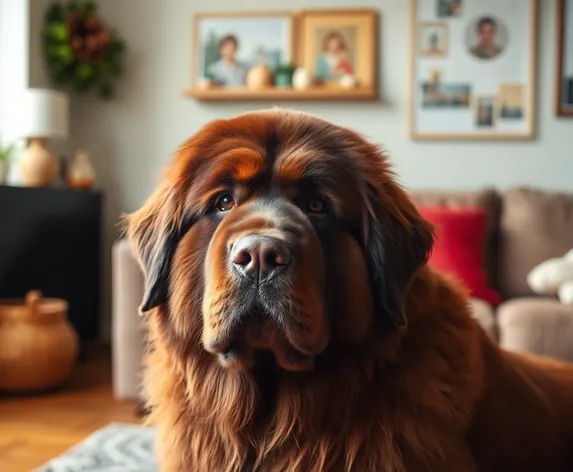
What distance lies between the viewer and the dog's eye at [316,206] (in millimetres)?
1227

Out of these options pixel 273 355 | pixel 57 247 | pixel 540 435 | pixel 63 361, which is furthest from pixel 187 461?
pixel 57 247

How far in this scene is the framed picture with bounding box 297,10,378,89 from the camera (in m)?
4.06

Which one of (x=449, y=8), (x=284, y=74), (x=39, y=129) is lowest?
(x=39, y=129)

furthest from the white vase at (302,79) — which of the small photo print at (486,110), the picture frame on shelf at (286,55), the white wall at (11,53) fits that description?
the white wall at (11,53)

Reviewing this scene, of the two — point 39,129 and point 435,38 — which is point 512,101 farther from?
point 39,129

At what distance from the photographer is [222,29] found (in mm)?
4215

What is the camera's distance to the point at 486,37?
3.99 meters

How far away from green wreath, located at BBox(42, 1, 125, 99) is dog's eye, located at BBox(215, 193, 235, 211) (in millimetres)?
3128

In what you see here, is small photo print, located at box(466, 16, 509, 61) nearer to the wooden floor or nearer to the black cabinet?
the black cabinet

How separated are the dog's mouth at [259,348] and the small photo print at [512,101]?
3.20 metres

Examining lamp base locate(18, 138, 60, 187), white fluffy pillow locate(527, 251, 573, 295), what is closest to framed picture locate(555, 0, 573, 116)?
white fluffy pillow locate(527, 251, 573, 295)

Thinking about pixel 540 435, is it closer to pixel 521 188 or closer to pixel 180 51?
pixel 521 188

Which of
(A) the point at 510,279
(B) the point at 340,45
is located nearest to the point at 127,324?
(A) the point at 510,279

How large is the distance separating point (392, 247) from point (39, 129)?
2863 mm
